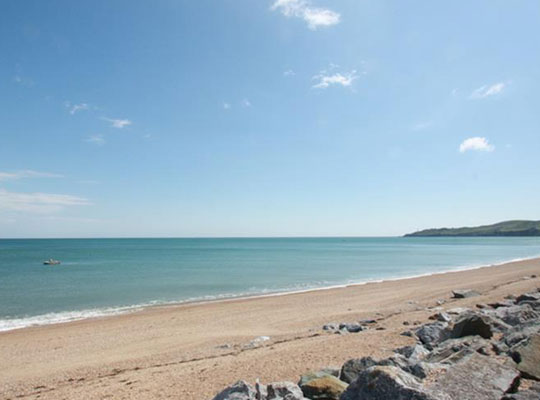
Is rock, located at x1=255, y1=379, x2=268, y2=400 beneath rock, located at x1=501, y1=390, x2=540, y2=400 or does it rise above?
beneath

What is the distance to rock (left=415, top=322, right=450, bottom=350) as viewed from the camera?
8656 mm

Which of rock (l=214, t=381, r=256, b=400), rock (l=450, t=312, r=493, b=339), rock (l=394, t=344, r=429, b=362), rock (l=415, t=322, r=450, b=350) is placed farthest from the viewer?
rock (l=415, t=322, r=450, b=350)

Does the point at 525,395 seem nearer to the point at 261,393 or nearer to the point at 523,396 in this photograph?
the point at 523,396

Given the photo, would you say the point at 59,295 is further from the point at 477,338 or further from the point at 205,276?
the point at 477,338

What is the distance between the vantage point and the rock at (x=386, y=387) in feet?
12.9

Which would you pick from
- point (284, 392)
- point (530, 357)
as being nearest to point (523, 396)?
point (530, 357)

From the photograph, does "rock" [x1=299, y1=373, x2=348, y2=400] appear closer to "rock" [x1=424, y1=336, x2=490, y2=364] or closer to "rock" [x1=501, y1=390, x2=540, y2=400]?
"rock" [x1=424, y1=336, x2=490, y2=364]

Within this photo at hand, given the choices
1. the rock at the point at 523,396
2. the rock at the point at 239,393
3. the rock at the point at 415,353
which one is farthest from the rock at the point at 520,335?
the rock at the point at 239,393

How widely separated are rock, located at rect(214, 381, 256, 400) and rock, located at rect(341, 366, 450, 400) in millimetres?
1495

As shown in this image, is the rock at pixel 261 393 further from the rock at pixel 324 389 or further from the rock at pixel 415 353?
the rock at pixel 415 353

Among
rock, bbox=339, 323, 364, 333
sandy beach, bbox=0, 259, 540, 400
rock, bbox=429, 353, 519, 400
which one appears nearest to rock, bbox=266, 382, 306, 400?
rock, bbox=429, 353, 519, 400

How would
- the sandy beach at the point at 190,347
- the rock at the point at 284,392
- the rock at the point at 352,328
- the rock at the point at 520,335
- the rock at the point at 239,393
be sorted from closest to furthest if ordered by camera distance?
1. the rock at the point at 284,392
2. the rock at the point at 239,393
3. the rock at the point at 520,335
4. the sandy beach at the point at 190,347
5. the rock at the point at 352,328

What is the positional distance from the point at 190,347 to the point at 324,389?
7.83m

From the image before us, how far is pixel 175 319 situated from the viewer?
1794 centimetres
